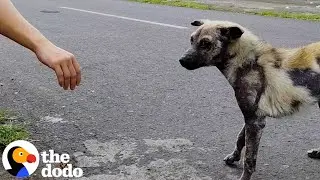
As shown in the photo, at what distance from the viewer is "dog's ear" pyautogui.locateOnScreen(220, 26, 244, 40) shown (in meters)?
3.54

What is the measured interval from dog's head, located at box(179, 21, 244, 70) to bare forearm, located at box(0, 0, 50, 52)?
1.90 m

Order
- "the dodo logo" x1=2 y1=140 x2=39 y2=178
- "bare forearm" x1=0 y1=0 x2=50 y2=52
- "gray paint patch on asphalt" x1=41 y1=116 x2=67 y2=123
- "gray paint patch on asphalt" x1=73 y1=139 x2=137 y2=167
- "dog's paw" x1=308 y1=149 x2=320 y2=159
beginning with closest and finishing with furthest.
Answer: "bare forearm" x1=0 y1=0 x2=50 y2=52 < "the dodo logo" x1=2 y1=140 x2=39 y2=178 < "gray paint patch on asphalt" x1=73 y1=139 x2=137 y2=167 < "dog's paw" x1=308 y1=149 x2=320 y2=159 < "gray paint patch on asphalt" x1=41 y1=116 x2=67 y2=123

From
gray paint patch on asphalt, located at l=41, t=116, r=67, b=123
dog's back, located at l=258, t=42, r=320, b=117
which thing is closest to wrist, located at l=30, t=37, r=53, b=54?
dog's back, located at l=258, t=42, r=320, b=117

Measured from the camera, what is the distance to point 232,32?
11.7 feet

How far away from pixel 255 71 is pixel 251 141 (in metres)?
0.48

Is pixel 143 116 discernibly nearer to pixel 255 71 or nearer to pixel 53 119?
pixel 53 119

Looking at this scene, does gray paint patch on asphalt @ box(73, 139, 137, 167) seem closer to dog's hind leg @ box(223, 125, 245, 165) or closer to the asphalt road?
the asphalt road

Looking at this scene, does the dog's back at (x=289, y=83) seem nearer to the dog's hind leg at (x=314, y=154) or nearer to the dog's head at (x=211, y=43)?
the dog's head at (x=211, y=43)

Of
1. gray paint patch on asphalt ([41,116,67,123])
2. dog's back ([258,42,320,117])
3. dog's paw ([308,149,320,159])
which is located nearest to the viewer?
dog's back ([258,42,320,117])

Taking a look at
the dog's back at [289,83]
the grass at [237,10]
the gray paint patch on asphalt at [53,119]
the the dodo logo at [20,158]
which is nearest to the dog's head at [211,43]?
the dog's back at [289,83]

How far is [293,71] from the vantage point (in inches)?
140

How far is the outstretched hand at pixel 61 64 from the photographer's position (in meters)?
1.81

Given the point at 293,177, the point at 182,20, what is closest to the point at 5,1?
the point at 293,177

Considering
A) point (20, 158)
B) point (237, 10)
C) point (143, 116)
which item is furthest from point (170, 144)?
point (237, 10)
